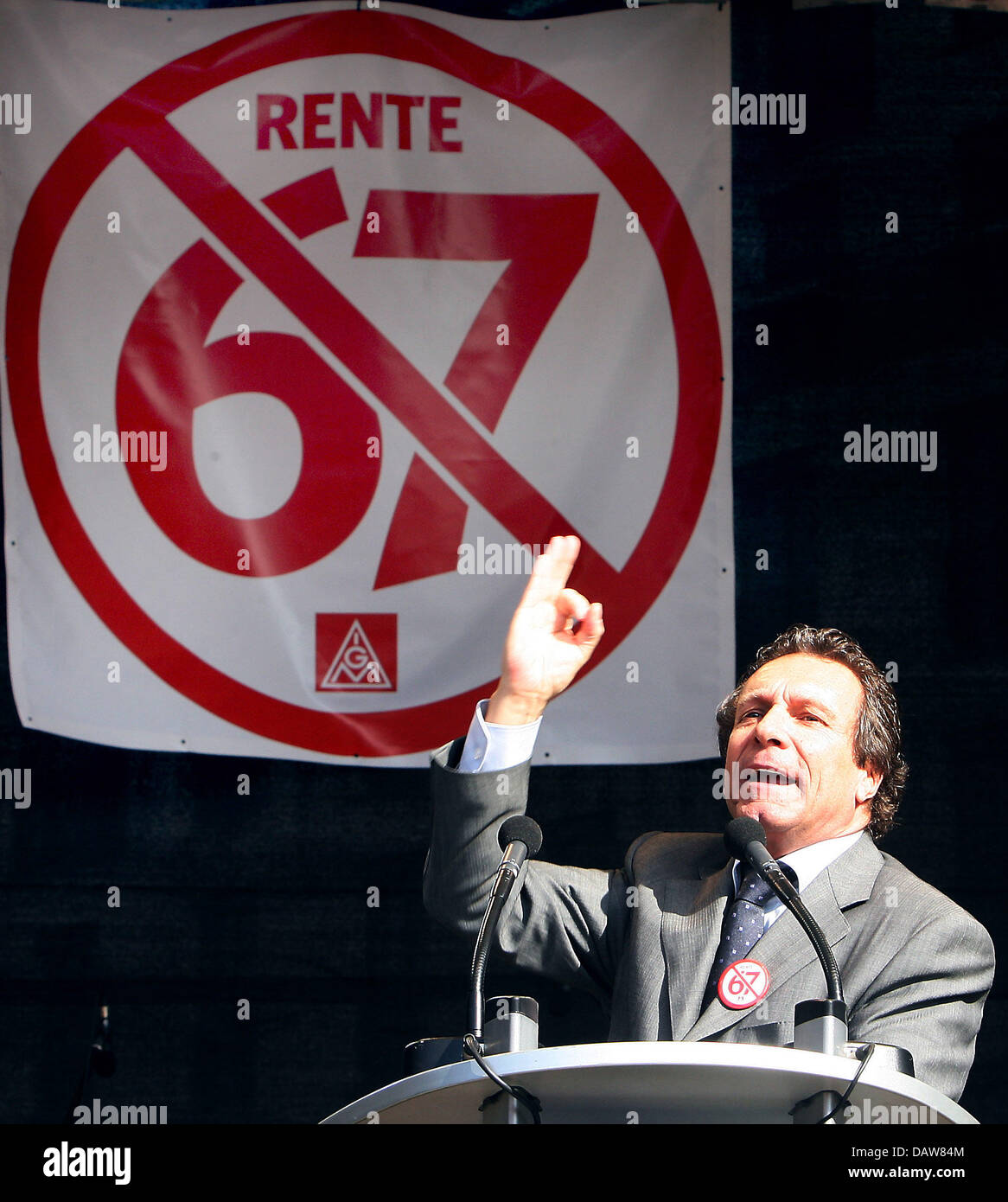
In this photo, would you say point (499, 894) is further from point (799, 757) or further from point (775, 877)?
point (799, 757)

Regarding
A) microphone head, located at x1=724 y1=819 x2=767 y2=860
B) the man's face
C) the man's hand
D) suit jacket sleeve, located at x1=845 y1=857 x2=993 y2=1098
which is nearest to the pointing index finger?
the man's hand

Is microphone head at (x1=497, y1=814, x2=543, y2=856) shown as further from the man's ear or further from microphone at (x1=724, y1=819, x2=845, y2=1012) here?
the man's ear

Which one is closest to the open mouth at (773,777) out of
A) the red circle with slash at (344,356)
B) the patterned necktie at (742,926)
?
the patterned necktie at (742,926)

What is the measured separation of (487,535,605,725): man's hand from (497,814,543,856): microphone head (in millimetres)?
277

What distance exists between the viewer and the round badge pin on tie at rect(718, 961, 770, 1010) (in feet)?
5.55

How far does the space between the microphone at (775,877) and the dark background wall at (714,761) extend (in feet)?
4.59

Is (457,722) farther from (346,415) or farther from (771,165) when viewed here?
(771,165)

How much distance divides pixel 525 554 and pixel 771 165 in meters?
0.96

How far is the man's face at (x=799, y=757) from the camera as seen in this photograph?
73.4 inches

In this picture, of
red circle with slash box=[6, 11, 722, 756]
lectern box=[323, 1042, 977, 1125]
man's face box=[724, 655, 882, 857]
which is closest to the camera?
lectern box=[323, 1042, 977, 1125]

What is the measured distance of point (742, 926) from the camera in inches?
71.7

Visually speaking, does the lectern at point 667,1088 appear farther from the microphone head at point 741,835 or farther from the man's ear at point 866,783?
the man's ear at point 866,783
